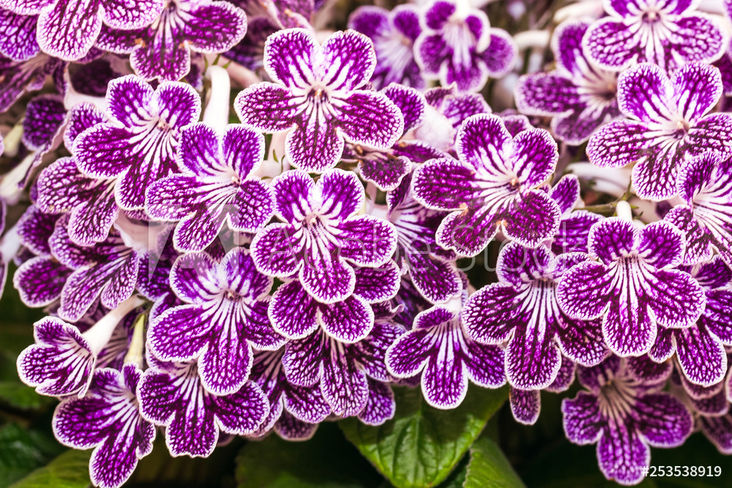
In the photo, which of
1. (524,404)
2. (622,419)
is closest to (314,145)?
(524,404)

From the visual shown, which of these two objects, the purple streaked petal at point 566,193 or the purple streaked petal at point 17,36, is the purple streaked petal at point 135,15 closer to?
the purple streaked petal at point 17,36

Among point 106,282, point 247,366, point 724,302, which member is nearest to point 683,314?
point 724,302

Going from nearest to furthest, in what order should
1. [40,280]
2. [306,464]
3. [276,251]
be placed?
[276,251], [40,280], [306,464]

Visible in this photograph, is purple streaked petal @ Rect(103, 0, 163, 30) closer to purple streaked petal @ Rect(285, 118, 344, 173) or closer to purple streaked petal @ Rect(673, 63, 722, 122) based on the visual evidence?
purple streaked petal @ Rect(285, 118, 344, 173)

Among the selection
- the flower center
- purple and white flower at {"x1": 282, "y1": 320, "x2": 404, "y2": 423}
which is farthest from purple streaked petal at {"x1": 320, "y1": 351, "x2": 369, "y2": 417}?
the flower center

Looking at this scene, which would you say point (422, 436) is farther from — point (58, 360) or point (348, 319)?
point (58, 360)

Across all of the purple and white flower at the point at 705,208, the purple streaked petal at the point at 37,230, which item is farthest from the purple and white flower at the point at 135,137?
the purple and white flower at the point at 705,208
